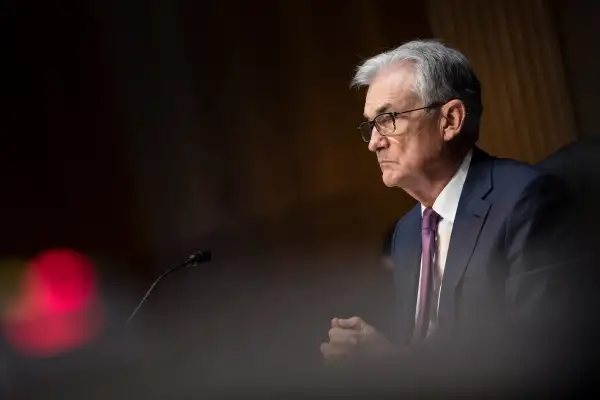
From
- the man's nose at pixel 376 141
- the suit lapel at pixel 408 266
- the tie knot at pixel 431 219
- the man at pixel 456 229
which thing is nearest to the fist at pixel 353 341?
the man at pixel 456 229

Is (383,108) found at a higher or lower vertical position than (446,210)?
higher

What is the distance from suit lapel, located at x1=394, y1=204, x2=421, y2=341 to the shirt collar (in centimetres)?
8

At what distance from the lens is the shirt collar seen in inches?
49.8

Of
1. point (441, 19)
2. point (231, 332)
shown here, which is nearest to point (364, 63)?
point (441, 19)

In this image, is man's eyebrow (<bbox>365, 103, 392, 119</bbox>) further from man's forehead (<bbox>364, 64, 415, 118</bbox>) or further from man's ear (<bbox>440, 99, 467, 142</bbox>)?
man's ear (<bbox>440, 99, 467, 142</bbox>)

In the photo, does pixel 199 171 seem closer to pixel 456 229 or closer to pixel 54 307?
pixel 54 307

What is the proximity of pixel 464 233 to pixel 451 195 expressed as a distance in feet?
0.31

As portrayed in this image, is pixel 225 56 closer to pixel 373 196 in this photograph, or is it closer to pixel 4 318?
pixel 373 196

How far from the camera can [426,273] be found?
128 cm

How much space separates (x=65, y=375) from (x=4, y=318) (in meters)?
0.21

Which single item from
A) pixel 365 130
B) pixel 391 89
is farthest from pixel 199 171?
pixel 391 89

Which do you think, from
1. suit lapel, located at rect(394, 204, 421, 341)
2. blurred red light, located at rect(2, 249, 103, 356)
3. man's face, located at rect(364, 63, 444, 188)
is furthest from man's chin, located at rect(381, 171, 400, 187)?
blurred red light, located at rect(2, 249, 103, 356)

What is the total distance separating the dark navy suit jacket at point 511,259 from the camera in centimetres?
113

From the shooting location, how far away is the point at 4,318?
1604mm
